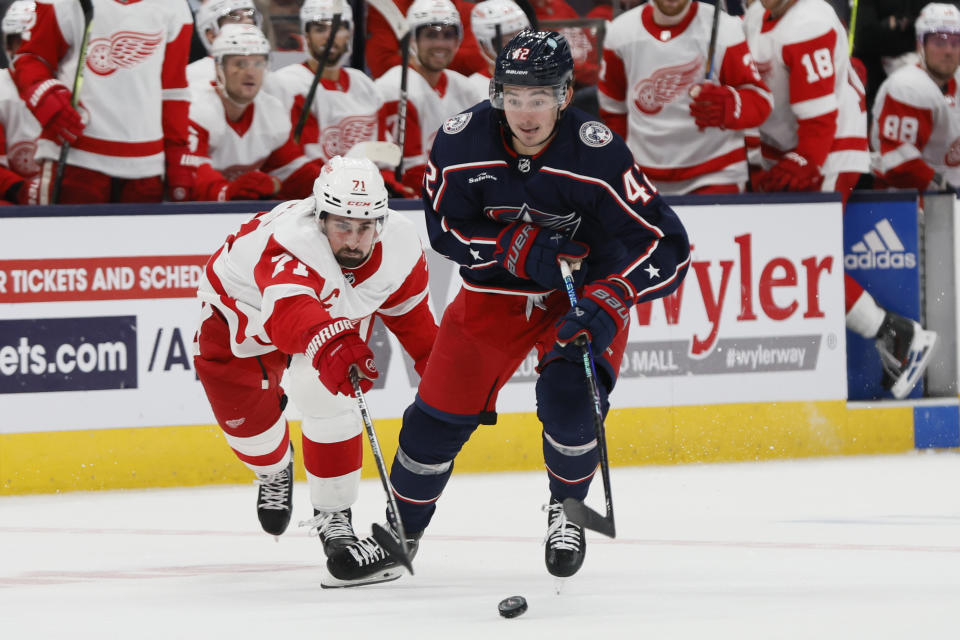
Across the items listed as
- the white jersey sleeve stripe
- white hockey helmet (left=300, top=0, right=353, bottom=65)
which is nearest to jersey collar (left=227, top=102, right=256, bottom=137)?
white hockey helmet (left=300, top=0, right=353, bottom=65)

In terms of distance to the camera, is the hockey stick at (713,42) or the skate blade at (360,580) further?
the hockey stick at (713,42)

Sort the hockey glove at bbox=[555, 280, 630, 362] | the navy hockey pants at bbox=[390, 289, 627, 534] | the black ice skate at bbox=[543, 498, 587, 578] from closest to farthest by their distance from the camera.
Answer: the hockey glove at bbox=[555, 280, 630, 362] → the black ice skate at bbox=[543, 498, 587, 578] → the navy hockey pants at bbox=[390, 289, 627, 534]

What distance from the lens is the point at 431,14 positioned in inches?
240

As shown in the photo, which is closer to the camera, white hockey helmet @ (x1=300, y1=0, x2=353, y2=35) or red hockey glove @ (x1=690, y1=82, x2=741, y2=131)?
red hockey glove @ (x1=690, y1=82, x2=741, y2=131)

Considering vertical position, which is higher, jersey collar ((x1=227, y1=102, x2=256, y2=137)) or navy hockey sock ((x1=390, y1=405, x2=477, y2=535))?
jersey collar ((x1=227, y1=102, x2=256, y2=137))

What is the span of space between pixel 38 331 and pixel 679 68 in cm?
265

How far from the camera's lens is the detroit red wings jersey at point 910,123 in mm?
6551

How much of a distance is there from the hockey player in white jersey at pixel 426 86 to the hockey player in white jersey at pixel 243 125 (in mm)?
474

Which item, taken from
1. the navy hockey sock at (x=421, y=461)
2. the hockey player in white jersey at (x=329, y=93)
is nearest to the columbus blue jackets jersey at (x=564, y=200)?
the navy hockey sock at (x=421, y=461)

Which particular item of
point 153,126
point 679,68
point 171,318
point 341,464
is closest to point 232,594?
point 341,464

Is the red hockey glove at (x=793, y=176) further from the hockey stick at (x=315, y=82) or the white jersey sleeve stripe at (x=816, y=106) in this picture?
the hockey stick at (x=315, y=82)

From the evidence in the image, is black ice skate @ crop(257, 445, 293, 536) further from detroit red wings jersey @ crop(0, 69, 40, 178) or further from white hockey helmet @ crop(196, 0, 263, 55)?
white hockey helmet @ crop(196, 0, 263, 55)

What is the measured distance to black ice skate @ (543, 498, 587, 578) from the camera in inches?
133

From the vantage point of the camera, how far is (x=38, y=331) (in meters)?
5.25
